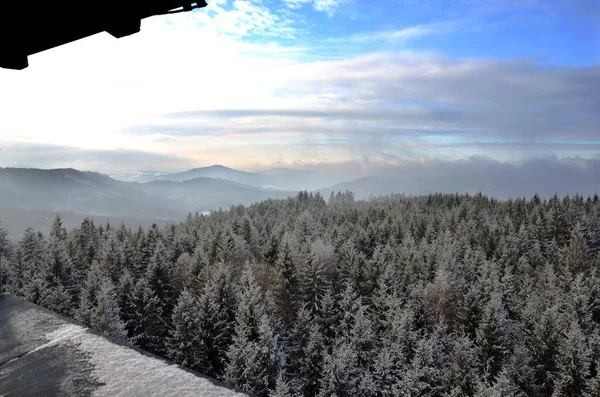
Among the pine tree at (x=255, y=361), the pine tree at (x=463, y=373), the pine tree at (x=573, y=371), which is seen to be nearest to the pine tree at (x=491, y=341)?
the pine tree at (x=573, y=371)

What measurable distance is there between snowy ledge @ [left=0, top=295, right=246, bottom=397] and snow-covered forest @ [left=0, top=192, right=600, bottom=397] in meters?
25.9

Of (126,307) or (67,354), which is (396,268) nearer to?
(126,307)

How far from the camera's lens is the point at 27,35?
292 cm

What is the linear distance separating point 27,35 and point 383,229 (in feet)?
265

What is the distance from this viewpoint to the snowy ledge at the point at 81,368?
2.40 meters

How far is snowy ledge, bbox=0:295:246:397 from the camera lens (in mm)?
2398

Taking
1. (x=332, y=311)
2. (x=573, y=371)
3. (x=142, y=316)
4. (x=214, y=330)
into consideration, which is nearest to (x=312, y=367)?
(x=332, y=311)

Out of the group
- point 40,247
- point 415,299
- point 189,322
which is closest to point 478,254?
point 415,299

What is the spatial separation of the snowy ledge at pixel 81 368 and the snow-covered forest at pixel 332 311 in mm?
25868

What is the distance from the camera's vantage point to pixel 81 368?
2658mm

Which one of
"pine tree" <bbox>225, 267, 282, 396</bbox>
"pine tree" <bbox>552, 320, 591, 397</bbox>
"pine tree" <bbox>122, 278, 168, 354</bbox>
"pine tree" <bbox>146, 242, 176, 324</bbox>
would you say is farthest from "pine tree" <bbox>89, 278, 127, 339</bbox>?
"pine tree" <bbox>552, 320, 591, 397</bbox>

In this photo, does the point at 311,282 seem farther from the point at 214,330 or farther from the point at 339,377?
the point at 339,377

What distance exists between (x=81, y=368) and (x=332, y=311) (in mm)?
42537

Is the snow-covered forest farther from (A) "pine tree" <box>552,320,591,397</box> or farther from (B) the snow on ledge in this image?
(B) the snow on ledge
